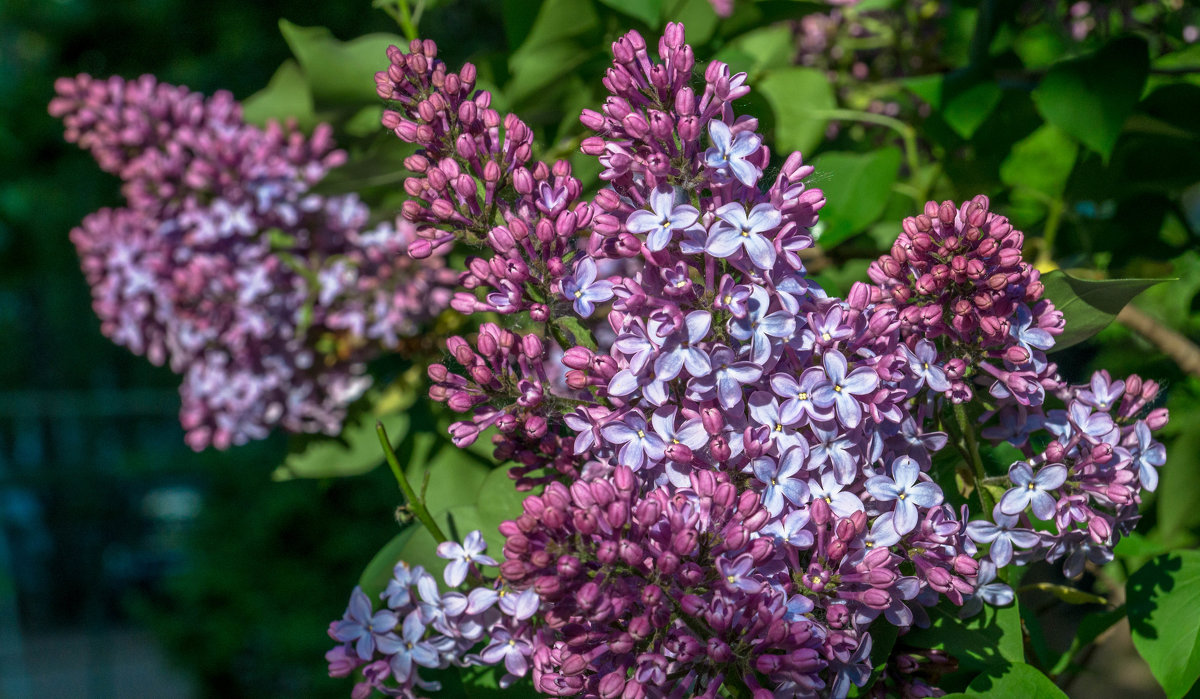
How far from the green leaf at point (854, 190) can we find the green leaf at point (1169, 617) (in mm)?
402

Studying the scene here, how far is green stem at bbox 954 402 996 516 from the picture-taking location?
51cm

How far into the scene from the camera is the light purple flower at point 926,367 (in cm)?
46

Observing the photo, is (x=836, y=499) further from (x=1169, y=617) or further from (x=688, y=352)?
(x=1169, y=617)

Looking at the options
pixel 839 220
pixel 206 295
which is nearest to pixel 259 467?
pixel 206 295

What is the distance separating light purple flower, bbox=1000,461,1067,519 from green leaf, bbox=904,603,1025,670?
0.23ft

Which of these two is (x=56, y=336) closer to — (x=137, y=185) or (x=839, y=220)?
(x=137, y=185)

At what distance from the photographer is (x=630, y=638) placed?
0.43m

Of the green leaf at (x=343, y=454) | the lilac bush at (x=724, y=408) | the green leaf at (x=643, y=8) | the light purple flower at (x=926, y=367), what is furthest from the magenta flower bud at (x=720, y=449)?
the green leaf at (x=343, y=454)

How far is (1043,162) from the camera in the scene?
125 cm

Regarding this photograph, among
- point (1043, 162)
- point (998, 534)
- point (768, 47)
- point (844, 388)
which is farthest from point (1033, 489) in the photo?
point (1043, 162)

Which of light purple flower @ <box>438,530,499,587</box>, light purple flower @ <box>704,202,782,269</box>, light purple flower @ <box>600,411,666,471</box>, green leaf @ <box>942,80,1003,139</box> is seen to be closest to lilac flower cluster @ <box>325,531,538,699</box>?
light purple flower @ <box>438,530,499,587</box>

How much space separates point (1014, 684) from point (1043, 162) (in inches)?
37.3

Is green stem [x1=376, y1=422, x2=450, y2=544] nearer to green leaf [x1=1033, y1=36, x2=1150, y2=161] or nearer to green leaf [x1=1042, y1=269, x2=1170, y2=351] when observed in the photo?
green leaf [x1=1042, y1=269, x2=1170, y2=351]

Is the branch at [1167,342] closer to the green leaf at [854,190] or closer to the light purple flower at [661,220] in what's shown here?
the green leaf at [854,190]
